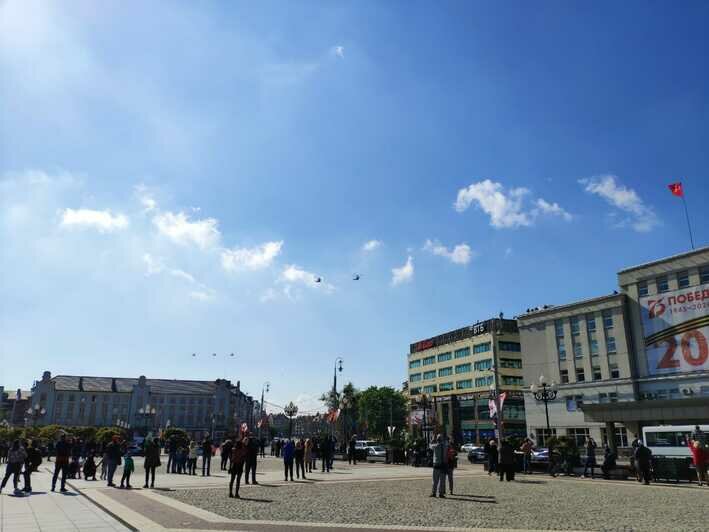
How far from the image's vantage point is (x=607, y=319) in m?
57.3

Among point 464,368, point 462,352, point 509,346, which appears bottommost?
point 464,368

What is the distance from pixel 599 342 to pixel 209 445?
1854 inches

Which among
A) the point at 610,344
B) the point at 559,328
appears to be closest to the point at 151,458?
the point at 610,344

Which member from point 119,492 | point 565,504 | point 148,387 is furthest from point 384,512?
point 148,387

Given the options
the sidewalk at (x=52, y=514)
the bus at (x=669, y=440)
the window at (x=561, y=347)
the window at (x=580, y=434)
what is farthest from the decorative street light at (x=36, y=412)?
the window at (x=561, y=347)

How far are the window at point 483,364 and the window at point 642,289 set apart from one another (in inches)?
1141

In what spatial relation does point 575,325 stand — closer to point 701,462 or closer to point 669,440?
point 669,440

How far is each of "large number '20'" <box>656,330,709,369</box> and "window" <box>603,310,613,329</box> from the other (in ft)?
20.4

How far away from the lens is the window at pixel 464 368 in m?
83.8

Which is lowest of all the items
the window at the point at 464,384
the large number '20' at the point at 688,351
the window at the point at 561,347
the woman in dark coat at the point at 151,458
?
the woman in dark coat at the point at 151,458

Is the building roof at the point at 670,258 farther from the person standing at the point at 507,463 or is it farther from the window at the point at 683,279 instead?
the person standing at the point at 507,463

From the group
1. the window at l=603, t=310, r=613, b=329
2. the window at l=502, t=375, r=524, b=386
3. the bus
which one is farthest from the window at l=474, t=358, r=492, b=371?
the bus

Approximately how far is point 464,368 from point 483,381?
511 cm

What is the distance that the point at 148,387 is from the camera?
124250 mm
